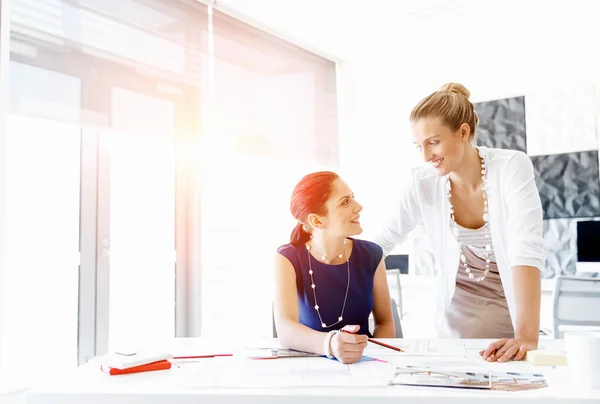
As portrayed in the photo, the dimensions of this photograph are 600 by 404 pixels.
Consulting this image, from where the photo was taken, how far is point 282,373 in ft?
4.18

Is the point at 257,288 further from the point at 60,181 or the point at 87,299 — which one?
the point at 60,181

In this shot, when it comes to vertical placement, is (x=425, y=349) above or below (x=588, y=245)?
below

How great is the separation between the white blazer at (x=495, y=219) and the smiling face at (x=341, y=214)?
210 mm

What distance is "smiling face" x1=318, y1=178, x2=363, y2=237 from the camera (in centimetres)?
195

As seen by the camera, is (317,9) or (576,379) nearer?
(576,379)

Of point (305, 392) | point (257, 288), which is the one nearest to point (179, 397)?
point (305, 392)

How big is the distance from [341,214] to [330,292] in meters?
0.26

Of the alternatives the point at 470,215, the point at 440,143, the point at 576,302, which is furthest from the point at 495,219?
the point at 576,302

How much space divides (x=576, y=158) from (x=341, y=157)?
→ 6.15 ft

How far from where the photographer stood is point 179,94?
12.0 ft

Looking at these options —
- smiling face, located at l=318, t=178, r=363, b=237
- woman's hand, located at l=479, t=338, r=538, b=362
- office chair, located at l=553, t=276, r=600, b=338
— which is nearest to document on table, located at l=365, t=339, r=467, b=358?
woman's hand, located at l=479, t=338, r=538, b=362

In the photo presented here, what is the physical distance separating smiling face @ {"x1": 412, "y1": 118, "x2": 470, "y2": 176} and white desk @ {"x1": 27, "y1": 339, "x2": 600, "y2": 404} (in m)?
0.74

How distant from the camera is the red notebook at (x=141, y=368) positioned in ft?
4.22

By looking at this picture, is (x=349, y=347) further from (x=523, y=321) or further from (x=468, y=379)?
(x=523, y=321)
